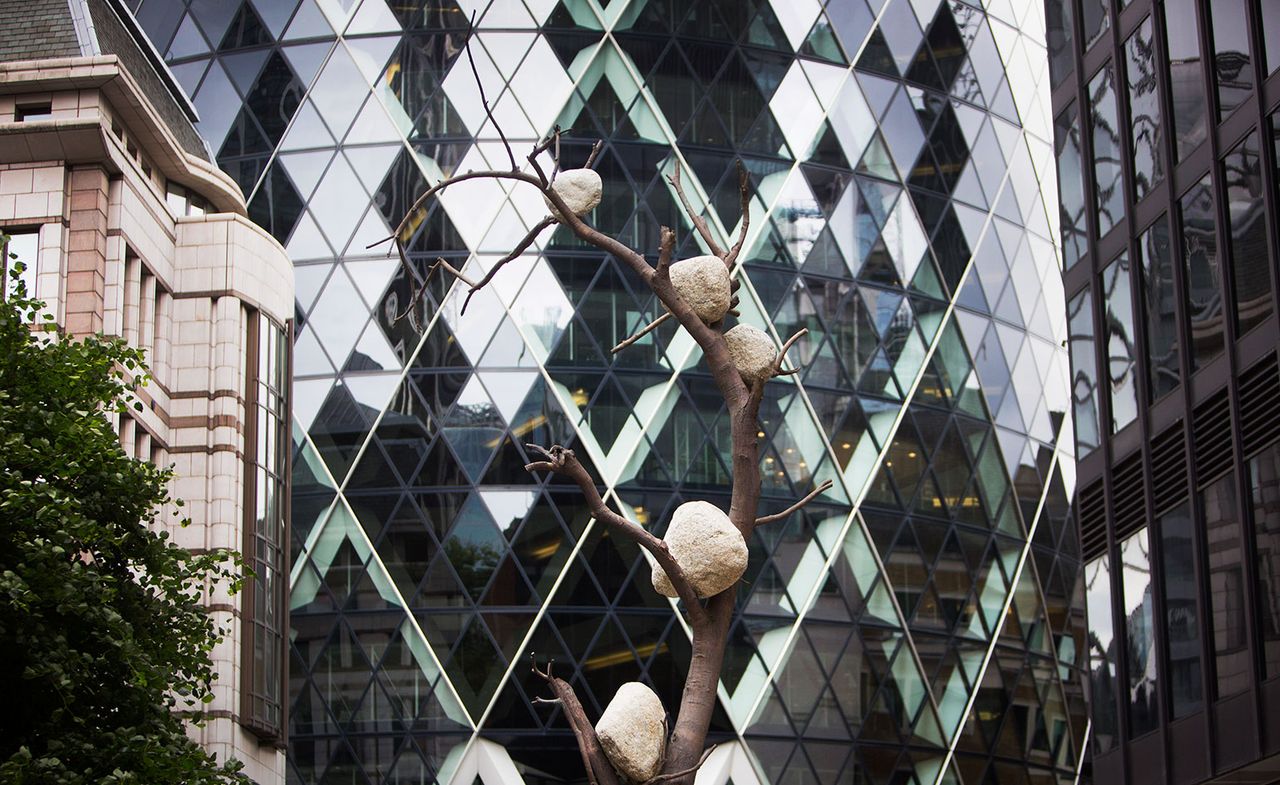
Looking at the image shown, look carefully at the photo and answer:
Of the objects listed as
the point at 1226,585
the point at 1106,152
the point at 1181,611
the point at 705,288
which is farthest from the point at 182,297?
the point at 705,288

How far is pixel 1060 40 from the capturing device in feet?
90.3

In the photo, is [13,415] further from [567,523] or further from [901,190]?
[901,190]

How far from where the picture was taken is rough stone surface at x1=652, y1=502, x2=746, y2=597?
934 cm

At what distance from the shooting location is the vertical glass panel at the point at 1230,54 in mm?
20656

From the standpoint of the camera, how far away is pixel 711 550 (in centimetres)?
934

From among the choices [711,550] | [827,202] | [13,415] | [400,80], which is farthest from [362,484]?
[711,550]

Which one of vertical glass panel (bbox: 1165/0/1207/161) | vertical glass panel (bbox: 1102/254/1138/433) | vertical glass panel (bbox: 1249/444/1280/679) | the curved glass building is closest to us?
vertical glass panel (bbox: 1249/444/1280/679)

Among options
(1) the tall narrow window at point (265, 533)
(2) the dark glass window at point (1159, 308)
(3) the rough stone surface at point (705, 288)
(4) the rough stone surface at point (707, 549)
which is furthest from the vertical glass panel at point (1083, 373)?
(4) the rough stone surface at point (707, 549)

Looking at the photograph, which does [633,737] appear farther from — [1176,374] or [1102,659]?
[1102,659]

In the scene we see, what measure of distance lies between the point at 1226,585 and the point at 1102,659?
409cm

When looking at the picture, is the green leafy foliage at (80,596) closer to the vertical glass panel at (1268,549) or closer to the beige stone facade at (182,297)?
the beige stone facade at (182,297)

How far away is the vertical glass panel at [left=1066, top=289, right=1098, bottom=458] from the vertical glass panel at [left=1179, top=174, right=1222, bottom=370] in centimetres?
317

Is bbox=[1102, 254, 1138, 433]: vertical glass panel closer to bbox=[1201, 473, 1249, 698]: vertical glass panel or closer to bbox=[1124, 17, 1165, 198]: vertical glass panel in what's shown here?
bbox=[1124, 17, 1165, 198]: vertical glass panel

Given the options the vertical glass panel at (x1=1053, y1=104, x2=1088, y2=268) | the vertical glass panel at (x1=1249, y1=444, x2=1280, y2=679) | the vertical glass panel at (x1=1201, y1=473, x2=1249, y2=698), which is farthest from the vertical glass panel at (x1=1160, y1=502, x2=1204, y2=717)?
the vertical glass panel at (x1=1053, y1=104, x2=1088, y2=268)
